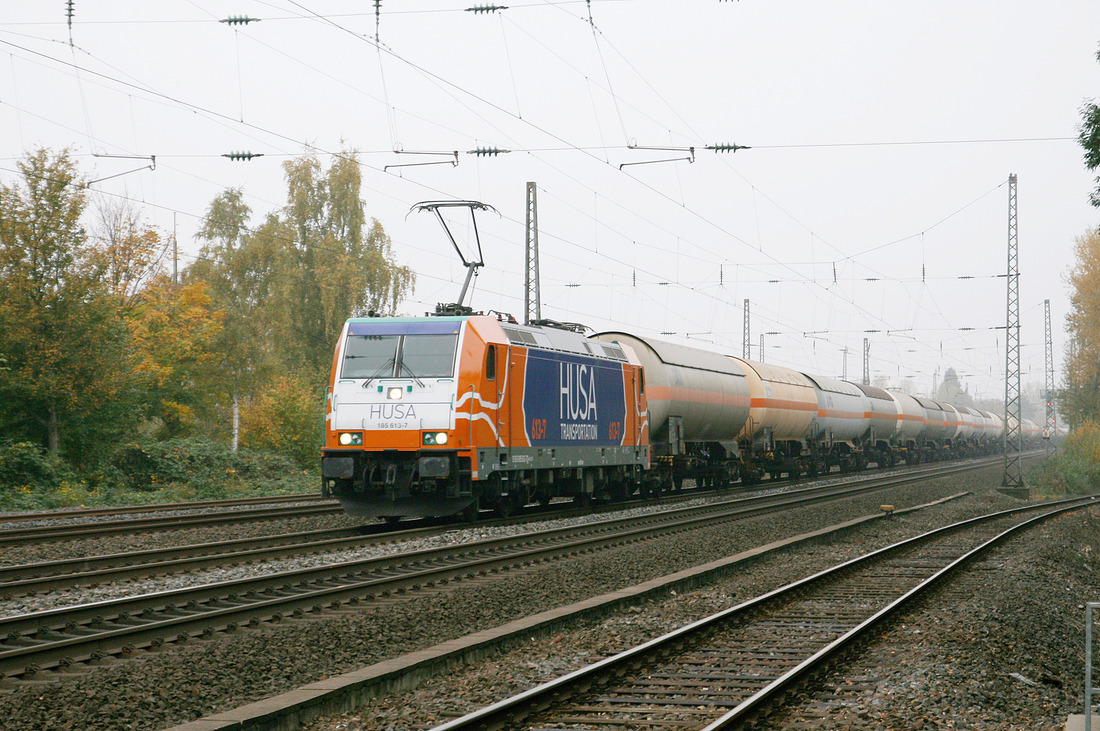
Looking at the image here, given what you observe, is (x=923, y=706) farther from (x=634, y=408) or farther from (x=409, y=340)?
(x=634, y=408)

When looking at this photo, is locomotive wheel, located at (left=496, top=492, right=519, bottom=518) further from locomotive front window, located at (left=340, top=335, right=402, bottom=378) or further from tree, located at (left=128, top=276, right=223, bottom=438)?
tree, located at (left=128, top=276, right=223, bottom=438)

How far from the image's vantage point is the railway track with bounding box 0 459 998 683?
7875 millimetres

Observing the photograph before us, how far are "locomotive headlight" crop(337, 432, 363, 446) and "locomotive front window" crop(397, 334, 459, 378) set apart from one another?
1.20m

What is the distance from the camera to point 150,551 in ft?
43.2

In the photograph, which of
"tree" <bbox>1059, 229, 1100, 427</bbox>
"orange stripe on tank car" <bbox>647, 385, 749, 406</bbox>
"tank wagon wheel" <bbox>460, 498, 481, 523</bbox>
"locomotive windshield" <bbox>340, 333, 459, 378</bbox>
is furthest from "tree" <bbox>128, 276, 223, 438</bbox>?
"tree" <bbox>1059, 229, 1100, 427</bbox>

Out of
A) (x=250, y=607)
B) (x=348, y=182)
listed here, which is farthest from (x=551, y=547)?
(x=348, y=182)

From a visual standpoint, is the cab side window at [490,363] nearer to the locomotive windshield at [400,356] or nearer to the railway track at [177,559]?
the locomotive windshield at [400,356]

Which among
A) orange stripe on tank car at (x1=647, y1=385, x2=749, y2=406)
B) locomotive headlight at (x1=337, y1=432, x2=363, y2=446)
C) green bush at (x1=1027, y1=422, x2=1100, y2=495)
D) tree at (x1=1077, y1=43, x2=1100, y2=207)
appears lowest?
green bush at (x1=1027, y1=422, x2=1100, y2=495)

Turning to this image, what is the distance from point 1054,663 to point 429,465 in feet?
31.9

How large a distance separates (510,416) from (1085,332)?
151 ft

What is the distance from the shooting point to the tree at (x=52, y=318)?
2511cm

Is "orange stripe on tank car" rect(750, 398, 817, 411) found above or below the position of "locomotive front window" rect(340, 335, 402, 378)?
below

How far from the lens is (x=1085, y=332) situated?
54.1 meters

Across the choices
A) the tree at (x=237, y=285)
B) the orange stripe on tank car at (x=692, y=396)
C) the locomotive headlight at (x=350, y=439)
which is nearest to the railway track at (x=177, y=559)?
the locomotive headlight at (x=350, y=439)
